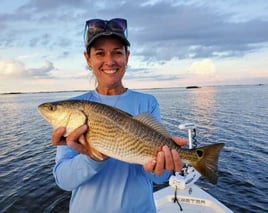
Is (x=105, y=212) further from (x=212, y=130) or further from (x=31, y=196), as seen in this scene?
(x=212, y=130)

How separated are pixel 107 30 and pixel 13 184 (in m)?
14.5

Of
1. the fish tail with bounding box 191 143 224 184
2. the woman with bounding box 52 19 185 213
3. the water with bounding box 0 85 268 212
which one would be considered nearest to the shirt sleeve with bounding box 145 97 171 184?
the woman with bounding box 52 19 185 213

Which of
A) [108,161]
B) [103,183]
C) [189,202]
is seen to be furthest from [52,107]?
[189,202]

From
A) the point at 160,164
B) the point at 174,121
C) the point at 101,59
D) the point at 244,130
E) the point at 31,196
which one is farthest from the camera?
the point at 174,121

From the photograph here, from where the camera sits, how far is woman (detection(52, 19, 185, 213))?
345 centimetres

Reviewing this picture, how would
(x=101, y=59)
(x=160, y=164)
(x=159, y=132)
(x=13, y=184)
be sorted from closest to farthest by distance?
1. (x=160, y=164)
2. (x=159, y=132)
3. (x=101, y=59)
4. (x=13, y=184)

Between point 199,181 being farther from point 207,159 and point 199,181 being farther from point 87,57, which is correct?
point 87,57

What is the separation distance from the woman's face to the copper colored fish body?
54cm

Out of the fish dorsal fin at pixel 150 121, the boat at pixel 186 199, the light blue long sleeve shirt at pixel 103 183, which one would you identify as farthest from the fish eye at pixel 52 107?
the boat at pixel 186 199

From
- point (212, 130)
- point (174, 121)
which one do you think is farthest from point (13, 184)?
point (174, 121)

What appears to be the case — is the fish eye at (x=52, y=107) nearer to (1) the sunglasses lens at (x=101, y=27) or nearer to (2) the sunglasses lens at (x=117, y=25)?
(1) the sunglasses lens at (x=101, y=27)

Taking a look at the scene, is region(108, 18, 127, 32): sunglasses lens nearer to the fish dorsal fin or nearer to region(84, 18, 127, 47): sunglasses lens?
region(84, 18, 127, 47): sunglasses lens

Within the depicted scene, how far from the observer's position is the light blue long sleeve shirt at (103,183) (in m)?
3.51

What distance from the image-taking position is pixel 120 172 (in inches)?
145
